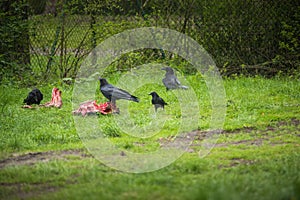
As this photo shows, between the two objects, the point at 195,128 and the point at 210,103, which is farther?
the point at 210,103

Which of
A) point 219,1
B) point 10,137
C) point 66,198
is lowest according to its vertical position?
point 66,198

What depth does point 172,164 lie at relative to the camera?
5.60m

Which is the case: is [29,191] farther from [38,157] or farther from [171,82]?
[171,82]

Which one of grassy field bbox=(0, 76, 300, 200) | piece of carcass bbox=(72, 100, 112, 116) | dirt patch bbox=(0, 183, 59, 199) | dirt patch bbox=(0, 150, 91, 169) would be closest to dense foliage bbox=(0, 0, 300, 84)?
grassy field bbox=(0, 76, 300, 200)

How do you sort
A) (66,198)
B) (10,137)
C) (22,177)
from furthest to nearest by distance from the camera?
(10,137) → (22,177) → (66,198)

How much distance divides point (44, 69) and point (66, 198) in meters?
7.97

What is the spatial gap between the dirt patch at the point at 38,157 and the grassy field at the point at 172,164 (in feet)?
0.04

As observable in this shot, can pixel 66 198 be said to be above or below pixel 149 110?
below

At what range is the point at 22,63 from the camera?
12109mm

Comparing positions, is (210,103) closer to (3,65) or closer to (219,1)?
(219,1)

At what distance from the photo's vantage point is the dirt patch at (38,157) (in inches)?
231

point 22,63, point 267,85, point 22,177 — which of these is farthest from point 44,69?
point 22,177

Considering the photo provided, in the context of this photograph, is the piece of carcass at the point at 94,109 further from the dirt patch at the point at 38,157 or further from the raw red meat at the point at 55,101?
the dirt patch at the point at 38,157

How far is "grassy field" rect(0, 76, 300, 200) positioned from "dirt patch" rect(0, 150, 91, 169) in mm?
12
